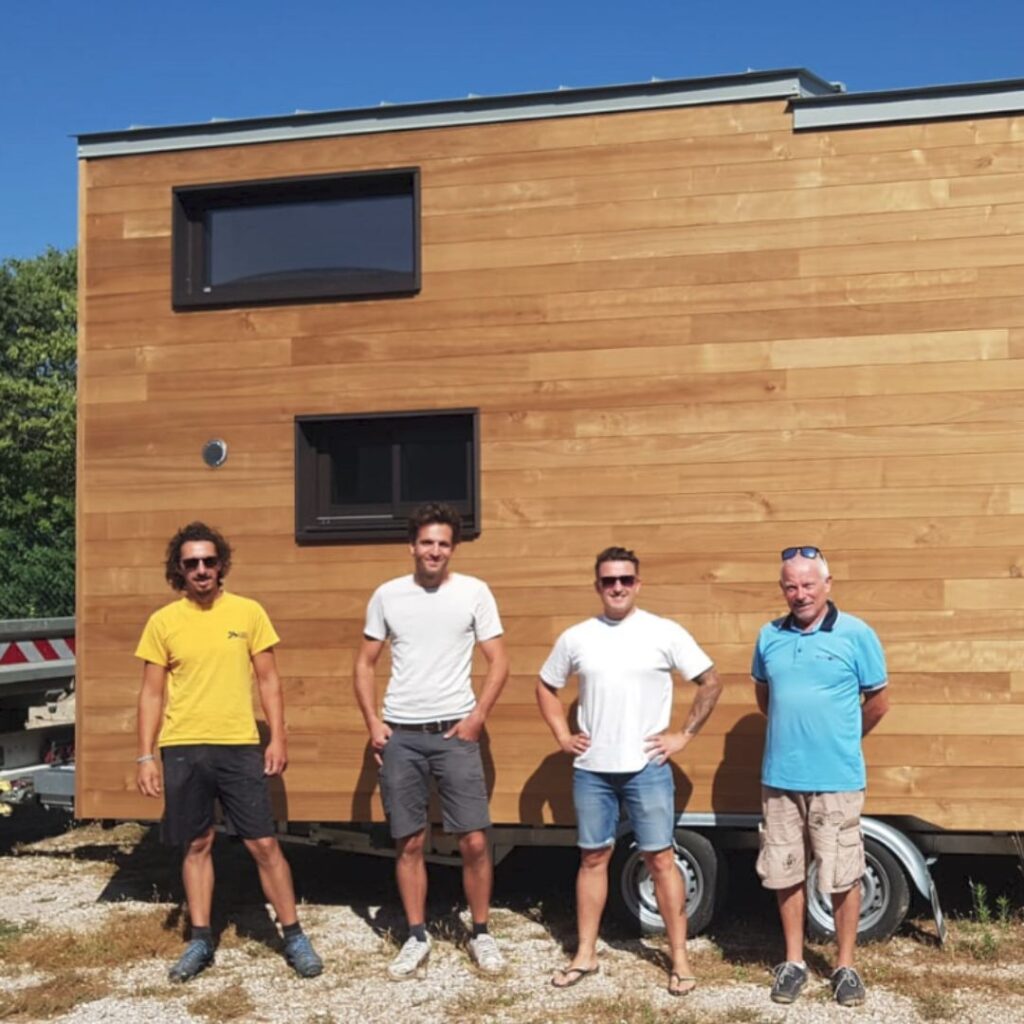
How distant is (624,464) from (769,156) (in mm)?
1585

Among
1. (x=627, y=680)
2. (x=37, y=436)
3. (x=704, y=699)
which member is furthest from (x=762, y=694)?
(x=37, y=436)

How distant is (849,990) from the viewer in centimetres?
493

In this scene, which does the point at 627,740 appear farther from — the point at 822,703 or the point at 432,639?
the point at 432,639

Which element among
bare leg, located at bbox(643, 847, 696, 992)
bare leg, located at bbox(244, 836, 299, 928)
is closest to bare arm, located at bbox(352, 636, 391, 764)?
bare leg, located at bbox(244, 836, 299, 928)

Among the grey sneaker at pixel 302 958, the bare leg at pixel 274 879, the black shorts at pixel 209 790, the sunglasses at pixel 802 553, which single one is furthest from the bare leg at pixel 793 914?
the black shorts at pixel 209 790

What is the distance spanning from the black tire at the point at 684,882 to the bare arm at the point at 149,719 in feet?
6.91

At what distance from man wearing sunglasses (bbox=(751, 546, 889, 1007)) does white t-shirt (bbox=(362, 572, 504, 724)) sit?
48.7 inches

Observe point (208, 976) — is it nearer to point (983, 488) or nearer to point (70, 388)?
point (983, 488)

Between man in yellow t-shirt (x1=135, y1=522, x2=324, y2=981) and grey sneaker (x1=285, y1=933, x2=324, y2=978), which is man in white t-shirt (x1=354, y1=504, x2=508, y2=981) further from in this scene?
man in yellow t-shirt (x1=135, y1=522, x2=324, y2=981)

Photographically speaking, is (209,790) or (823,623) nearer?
(823,623)

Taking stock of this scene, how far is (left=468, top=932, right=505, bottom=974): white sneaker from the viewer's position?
5371mm

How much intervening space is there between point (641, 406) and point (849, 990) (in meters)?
2.68

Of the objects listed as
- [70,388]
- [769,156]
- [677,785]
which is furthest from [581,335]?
[70,388]

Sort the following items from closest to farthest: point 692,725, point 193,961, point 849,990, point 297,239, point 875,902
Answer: point 849,990 → point 692,725 → point 193,961 → point 875,902 → point 297,239
